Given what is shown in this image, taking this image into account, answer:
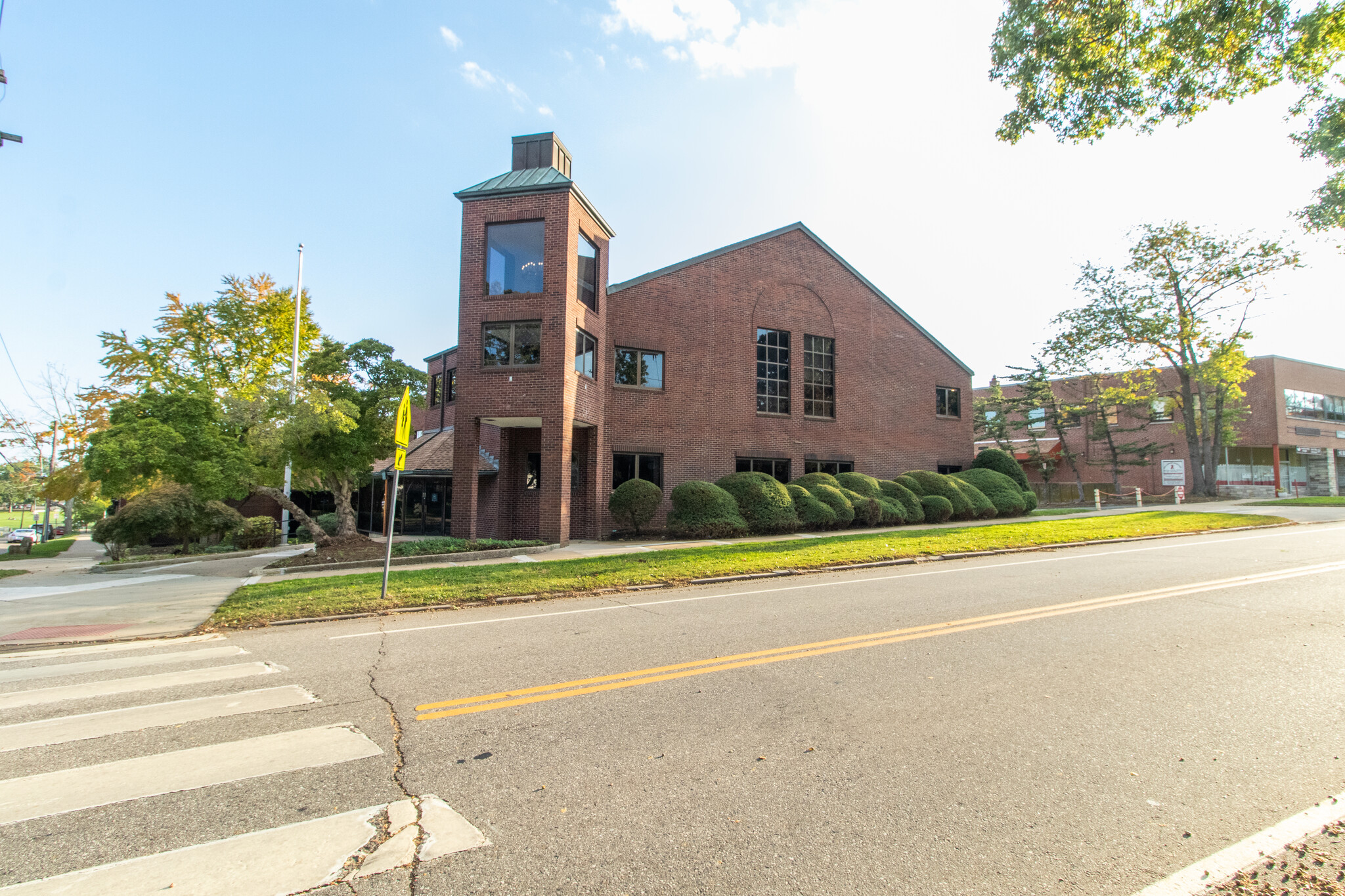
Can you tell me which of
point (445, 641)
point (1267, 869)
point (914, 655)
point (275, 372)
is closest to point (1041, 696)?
point (914, 655)

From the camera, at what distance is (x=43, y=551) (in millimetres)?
26344

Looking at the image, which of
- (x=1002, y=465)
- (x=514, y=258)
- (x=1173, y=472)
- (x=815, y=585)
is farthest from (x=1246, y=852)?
(x=1173, y=472)

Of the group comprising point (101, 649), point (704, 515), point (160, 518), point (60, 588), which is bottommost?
Answer: point (60, 588)

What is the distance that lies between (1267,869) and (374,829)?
388 centimetres

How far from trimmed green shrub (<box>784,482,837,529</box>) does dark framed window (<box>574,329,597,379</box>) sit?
22.7 ft

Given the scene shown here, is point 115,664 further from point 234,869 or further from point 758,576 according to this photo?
point 758,576

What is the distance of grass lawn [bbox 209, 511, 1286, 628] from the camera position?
923cm

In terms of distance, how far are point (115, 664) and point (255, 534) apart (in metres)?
18.0

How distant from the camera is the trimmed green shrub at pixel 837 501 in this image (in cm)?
1961

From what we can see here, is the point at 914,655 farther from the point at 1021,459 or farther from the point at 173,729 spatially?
the point at 1021,459

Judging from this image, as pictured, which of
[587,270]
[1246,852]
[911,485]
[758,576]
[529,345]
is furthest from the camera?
[911,485]

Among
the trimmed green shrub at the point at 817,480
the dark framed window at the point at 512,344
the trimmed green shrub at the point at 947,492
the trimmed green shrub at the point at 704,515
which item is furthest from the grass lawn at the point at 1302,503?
the dark framed window at the point at 512,344

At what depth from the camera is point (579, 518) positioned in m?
19.1

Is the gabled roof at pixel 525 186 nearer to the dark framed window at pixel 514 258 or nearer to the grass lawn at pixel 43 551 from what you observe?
the dark framed window at pixel 514 258
